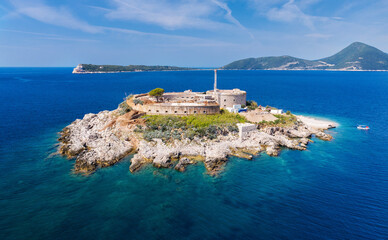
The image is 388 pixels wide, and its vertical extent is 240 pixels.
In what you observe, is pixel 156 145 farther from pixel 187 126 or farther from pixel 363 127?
A: pixel 363 127

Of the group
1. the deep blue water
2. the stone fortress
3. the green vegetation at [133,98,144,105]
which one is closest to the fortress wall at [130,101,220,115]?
the stone fortress

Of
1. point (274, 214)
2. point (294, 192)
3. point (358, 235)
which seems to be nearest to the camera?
point (358, 235)

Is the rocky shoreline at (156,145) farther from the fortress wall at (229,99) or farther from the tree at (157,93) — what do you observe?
the fortress wall at (229,99)

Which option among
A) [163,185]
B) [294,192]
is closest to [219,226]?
[163,185]

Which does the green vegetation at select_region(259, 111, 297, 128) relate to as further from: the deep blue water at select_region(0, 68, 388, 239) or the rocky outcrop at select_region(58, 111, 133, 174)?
the rocky outcrop at select_region(58, 111, 133, 174)

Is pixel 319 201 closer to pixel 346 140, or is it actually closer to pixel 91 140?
pixel 346 140

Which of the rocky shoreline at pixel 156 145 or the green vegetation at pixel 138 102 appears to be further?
the green vegetation at pixel 138 102

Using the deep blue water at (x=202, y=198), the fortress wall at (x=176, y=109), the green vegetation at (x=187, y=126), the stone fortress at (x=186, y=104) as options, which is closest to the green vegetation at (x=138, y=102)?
the stone fortress at (x=186, y=104)
